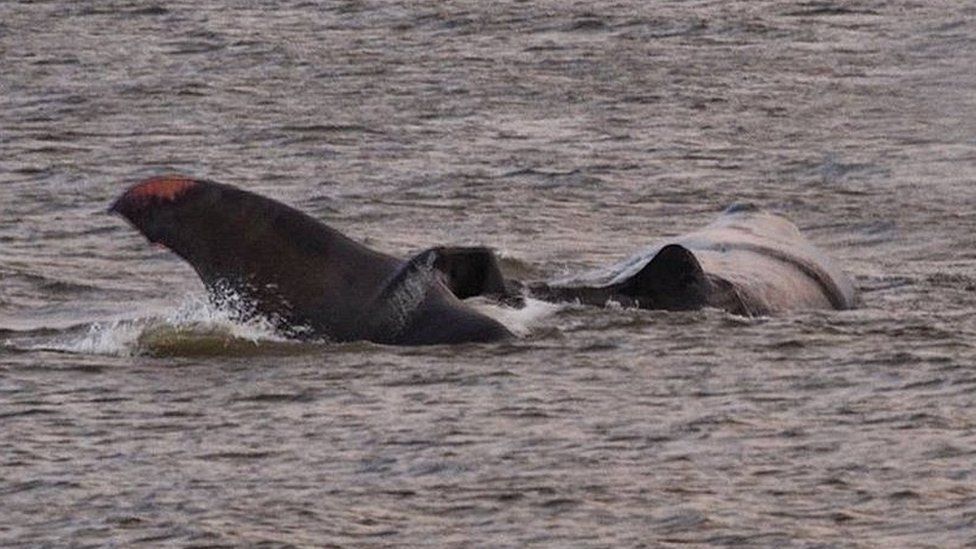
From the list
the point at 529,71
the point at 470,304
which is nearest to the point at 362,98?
the point at 529,71

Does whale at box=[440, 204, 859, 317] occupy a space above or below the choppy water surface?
above

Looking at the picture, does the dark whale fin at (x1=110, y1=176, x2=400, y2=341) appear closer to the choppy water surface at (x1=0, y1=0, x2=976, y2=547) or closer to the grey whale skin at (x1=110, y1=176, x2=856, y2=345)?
the grey whale skin at (x1=110, y1=176, x2=856, y2=345)

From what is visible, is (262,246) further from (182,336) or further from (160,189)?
(182,336)

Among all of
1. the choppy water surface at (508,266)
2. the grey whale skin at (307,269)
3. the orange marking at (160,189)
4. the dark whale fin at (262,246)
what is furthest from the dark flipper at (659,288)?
the orange marking at (160,189)

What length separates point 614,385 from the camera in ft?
49.5

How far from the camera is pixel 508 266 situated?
1953 cm

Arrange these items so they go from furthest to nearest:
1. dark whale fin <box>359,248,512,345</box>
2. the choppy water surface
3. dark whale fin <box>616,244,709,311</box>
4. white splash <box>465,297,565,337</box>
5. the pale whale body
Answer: the pale whale body
dark whale fin <box>616,244,709,311</box>
white splash <box>465,297,565,337</box>
dark whale fin <box>359,248,512,345</box>
the choppy water surface

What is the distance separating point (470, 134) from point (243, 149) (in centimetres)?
196

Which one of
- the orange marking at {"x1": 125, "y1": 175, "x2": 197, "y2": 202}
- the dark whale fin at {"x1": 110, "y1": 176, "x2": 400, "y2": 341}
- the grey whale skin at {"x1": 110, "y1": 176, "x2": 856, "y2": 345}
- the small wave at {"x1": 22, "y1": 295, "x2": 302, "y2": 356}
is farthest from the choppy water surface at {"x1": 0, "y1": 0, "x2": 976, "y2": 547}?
the orange marking at {"x1": 125, "y1": 175, "x2": 197, "y2": 202}

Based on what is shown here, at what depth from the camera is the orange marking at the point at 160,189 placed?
15086mm

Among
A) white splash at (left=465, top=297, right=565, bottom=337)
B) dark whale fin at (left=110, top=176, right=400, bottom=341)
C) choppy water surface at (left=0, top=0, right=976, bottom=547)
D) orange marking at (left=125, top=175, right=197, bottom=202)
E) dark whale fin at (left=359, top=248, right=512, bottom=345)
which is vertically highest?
orange marking at (left=125, top=175, right=197, bottom=202)

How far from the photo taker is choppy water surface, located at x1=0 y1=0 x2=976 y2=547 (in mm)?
12766

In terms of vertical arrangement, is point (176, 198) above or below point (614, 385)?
above

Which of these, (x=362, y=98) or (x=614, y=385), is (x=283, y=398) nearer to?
(x=614, y=385)
